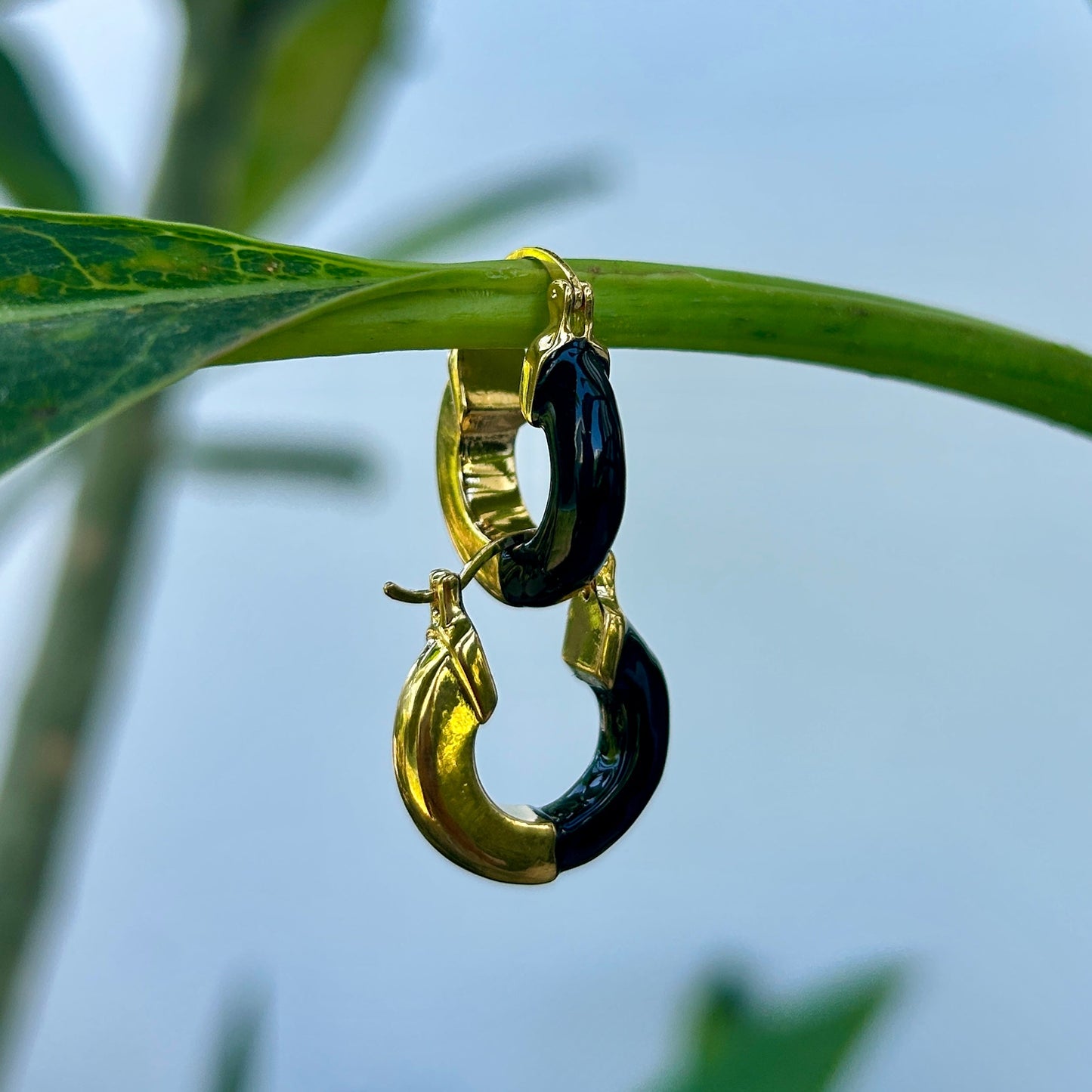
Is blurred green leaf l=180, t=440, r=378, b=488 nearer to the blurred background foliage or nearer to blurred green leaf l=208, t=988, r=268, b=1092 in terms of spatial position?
the blurred background foliage

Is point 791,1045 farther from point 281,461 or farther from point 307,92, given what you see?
point 307,92

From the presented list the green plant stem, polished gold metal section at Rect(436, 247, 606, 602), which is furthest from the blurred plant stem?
polished gold metal section at Rect(436, 247, 606, 602)

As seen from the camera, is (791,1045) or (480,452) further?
(791,1045)

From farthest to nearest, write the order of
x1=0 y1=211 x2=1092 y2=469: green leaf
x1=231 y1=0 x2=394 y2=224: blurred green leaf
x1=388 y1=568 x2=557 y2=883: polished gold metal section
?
1. x1=231 y1=0 x2=394 y2=224: blurred green leaf
2. x1=388 y1=568 x2=557 y2=883: polished gold metal section
3. x1=0 y1=211 x2=1092 y2=469: green leaf

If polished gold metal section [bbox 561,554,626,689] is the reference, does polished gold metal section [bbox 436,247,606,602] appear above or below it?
above

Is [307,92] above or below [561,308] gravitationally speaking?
above

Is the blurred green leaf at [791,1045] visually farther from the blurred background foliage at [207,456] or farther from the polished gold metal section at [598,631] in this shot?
the polished gold metal section at [598,631]

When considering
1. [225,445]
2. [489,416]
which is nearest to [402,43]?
[225,445]

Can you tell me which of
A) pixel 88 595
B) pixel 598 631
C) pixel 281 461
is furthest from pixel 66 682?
pixel 598 631
